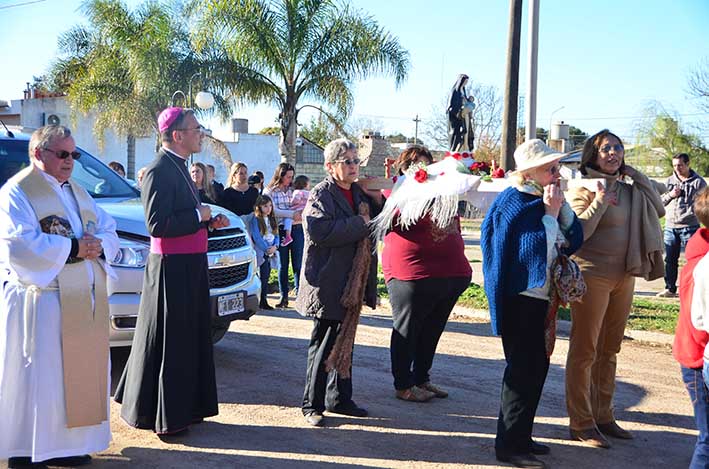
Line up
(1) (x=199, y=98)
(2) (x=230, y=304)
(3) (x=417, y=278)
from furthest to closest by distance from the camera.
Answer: (1) (x=199, y=98) → (2) (x=230, y=304) → (3) (x=417, y=278)

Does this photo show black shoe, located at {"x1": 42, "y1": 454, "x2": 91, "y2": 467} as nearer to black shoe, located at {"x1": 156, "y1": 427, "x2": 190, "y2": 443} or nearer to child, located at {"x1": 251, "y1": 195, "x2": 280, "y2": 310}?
black shoe, located at {"x1": 156, "y1": 427, "x2": 190, "y2": 443}

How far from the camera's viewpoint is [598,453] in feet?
18.0

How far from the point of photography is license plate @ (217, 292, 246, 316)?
23.7 ft

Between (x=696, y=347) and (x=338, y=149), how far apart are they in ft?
9.38

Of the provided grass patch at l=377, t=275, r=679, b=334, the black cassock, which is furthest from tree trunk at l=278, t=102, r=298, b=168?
the black cassock

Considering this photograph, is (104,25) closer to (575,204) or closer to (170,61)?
(170,61)

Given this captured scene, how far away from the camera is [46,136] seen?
4875 mm

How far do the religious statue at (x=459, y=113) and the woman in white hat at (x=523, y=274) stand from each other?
26.6ft

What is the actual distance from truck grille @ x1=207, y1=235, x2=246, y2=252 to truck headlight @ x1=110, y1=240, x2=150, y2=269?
2.29 ft

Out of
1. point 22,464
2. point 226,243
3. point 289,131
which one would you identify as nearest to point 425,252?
point 226,243

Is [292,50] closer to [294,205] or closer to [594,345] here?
[294,205]

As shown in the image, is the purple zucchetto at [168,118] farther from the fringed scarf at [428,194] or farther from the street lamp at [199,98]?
the street lamp at [199,98]

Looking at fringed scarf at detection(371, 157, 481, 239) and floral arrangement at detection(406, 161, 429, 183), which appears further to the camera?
floral arrangement at detection(406, 161, 429, 183)

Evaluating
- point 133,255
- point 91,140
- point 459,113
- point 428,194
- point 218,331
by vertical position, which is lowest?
point 218,331
